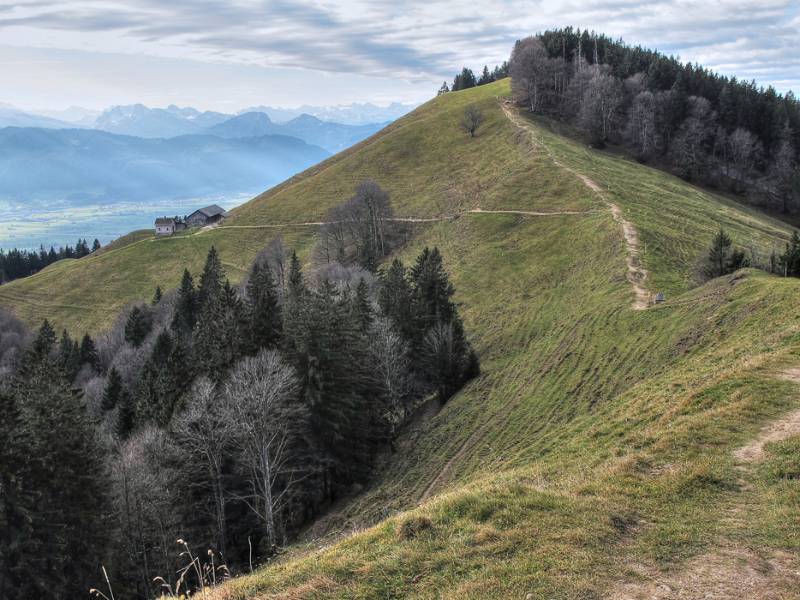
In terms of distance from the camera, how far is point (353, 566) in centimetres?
1059

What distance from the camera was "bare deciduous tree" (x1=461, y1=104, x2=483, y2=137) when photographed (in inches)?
4761

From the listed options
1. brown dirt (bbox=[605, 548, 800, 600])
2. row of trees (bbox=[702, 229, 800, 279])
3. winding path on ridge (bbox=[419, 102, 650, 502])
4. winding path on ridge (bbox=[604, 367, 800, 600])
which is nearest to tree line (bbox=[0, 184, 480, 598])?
winding path on ridge (bbox=[419, 102, 650, 502])

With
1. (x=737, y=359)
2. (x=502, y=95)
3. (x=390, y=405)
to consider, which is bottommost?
(x=390, y=405)

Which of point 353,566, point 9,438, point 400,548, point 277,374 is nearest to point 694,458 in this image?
point 400,548

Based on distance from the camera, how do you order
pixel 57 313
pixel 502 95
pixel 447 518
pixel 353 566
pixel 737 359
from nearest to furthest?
1. pixel 353 566
2. pixel 447 518
3. pixel 737 359
4. pixel 57 313
5. pixel 502 95

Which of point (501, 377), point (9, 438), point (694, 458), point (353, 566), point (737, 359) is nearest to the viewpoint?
point (353, 566)

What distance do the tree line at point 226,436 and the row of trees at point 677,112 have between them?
75.4 meters

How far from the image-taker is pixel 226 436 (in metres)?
31.3

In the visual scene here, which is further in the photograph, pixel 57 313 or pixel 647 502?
pixel 57 313

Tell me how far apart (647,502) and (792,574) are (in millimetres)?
3077

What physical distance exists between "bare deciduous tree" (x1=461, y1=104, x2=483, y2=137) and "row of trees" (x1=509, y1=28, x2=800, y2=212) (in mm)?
12538

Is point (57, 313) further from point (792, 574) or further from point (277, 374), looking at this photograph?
point (792, 574)

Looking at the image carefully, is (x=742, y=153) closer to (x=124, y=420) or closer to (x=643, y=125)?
(x=643, y=125)

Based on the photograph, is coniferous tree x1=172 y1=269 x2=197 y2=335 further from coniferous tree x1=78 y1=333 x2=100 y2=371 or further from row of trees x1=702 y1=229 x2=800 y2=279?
row of trees x1=702 y1=229 x2=800 y2=279
